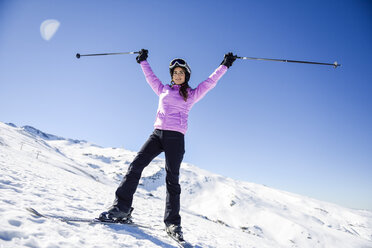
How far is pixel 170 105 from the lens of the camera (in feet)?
13.6

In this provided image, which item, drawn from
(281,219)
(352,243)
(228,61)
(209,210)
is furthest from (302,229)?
(228,61)

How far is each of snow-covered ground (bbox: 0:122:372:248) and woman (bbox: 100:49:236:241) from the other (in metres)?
0.34

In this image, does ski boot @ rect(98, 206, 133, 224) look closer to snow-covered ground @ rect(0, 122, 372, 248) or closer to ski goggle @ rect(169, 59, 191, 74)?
snow-covered ground @ rect(0, 122, 372, 248)

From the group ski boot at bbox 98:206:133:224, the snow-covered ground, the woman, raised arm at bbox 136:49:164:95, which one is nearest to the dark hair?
the woman

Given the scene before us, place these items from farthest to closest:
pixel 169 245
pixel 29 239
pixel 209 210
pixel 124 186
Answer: pixel 209 210
pixel 124 186
pixel 169 245
pixel 29 239

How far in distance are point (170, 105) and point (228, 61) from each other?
1.77m

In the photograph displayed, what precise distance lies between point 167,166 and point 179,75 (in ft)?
6.63

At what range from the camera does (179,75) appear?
448cm

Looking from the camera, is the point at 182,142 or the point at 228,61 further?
the point at 228,61

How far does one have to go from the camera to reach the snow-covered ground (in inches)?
102

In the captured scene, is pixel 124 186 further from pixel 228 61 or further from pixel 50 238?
pixel 228 61

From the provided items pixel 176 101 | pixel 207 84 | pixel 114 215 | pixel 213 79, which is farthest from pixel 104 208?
pixel 213 79

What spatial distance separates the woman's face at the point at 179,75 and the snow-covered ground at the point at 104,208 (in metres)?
3.09

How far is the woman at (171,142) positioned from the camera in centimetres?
369
